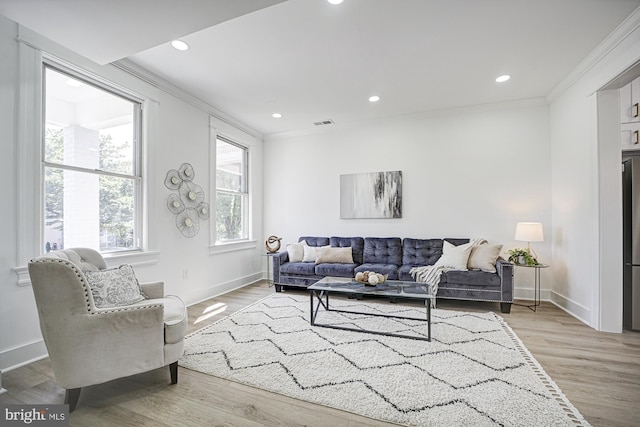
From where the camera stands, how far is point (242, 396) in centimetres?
183

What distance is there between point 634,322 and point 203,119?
5.66 metres

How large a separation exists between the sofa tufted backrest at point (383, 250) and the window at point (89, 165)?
3.18 m

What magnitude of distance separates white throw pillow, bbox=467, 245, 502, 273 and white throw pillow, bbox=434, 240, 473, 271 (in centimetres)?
8

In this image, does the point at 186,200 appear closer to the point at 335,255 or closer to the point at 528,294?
the point at 335,255

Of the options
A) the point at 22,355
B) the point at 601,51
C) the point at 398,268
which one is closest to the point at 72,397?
the point at 22,355

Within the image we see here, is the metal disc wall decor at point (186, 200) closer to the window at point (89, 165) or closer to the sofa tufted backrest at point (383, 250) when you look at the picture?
the window at point (89, 165)

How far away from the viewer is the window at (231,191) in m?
4.59

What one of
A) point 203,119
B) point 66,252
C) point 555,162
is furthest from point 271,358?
point 555,162

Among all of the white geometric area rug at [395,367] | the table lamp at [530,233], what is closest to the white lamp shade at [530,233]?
the table lamp at [530,233]

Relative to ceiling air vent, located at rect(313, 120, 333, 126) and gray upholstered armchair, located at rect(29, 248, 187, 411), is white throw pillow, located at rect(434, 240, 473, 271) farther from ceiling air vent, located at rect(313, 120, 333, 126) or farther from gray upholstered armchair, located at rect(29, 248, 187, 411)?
gray upholstered armchair, located at rect(29, 248, 187, 411)

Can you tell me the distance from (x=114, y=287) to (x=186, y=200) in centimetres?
191

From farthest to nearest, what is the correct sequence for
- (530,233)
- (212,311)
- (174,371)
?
1. (530,233)
2. (212,311)
3. (174,371)

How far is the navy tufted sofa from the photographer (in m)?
3.46

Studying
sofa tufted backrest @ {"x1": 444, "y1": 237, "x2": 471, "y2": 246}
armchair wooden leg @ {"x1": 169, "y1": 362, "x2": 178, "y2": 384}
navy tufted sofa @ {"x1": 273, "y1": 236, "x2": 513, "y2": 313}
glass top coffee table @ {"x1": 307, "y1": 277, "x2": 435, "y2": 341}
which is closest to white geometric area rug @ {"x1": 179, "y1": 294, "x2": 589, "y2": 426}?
glass top coffee table @ {"x1": 307, "y1": 277, "x2": 435, "y2": 341}
